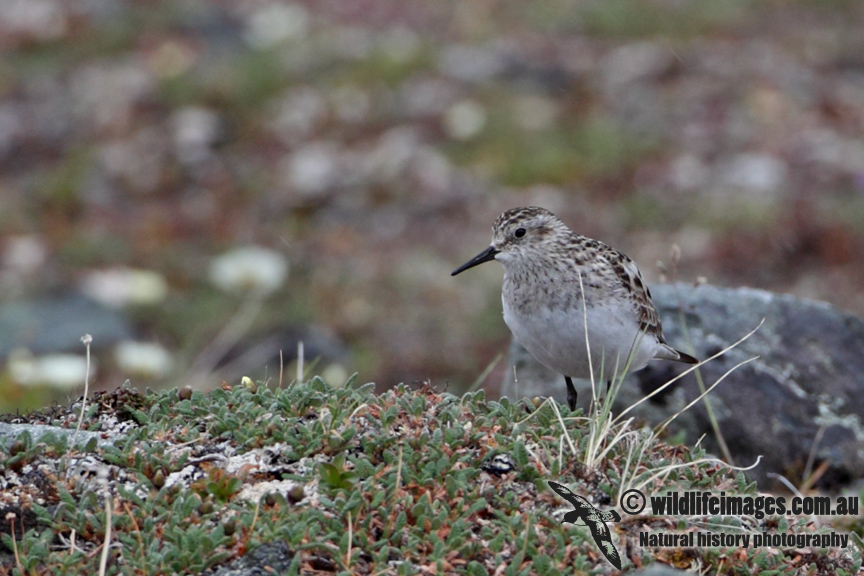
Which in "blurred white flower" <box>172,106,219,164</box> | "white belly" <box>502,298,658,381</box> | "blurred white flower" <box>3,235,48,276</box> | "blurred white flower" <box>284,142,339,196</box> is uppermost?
"blurred white flower" <box>172,106,219,164</box>

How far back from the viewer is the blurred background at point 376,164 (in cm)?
1202

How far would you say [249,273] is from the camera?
40.7ft

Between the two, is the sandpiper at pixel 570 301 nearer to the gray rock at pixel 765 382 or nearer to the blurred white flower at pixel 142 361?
the gray rock at pixel 765 382

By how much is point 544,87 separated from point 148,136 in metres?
6.14

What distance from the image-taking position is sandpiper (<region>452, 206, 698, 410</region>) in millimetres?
5711

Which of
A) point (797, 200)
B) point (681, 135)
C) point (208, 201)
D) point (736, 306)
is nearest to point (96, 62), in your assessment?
point (208, 201)

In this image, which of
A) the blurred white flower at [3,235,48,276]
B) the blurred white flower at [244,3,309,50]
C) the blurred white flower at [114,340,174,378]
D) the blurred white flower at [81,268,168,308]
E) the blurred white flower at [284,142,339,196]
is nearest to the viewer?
the blurred white flower at [114,340,174,378]

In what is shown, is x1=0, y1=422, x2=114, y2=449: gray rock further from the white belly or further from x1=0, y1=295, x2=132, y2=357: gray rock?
x1=0, y1=295, x2=132, y2=357: gray rock

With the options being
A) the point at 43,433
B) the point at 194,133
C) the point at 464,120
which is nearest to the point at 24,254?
the point at 194,133

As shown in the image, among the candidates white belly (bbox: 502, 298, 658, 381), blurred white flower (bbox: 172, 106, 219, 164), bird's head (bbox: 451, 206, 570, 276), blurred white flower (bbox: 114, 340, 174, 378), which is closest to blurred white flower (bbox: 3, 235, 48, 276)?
blurred white flower (bbox: 172, 106, 219, 164)

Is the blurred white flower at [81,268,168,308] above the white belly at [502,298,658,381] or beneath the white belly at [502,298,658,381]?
above

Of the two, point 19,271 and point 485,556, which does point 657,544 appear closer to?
point 485,556

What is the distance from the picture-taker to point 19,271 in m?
13.4

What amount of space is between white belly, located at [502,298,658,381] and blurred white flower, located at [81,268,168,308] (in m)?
6.67
